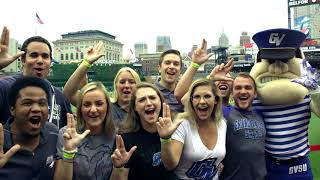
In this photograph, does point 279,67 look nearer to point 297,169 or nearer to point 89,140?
point 297,169

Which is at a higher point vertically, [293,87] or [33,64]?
[33,64]

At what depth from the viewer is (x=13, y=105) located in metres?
2.75

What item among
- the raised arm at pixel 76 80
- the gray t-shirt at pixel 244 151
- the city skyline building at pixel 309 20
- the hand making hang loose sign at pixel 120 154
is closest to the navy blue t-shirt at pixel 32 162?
the hand making hang loose sign at pixel 120 154

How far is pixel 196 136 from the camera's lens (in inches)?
128

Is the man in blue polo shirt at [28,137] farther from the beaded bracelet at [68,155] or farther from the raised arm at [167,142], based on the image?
the raised arm at [167,142]

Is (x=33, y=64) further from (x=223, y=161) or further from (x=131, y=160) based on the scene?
(x=223, y=161)

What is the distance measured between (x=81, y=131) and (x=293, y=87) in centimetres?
213

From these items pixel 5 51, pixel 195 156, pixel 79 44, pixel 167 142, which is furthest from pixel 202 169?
pixel 79 44

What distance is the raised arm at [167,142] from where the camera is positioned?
2975 mm

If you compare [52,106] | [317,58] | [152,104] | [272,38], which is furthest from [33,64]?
[317,58]

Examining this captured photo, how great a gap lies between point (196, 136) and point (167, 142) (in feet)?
1.17

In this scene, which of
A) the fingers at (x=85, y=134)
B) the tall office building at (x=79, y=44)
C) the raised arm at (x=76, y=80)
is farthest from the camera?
the tall office building at (x=79, y=44)

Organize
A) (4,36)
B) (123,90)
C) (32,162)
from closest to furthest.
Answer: (32,162)
(4,36)
(123,90)

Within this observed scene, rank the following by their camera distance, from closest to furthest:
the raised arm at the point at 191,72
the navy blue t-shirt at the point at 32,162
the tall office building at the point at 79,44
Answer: the navy blue t-shirt at the point at 32,162
the raised arm at the point at 191,72
the tall office building at the point at 79,44
